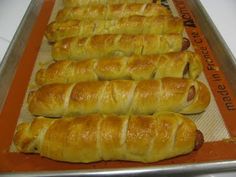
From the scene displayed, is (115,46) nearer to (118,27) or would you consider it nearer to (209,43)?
(118,27)

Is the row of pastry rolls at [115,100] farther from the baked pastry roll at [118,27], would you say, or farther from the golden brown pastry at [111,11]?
the golden brown pastry at [111,11]

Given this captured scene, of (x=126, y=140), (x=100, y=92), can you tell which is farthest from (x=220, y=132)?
(x=100, y=92)

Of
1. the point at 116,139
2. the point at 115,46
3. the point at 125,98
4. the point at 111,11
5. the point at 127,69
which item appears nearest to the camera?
the point at 116,139

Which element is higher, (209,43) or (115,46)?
(115,46)

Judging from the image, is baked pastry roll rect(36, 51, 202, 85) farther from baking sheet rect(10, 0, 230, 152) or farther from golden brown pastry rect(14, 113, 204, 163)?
golden brown pastry rect(14, 113, 204, 163)

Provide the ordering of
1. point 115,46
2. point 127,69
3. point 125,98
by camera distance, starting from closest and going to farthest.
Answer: point 125,98 < point 127,69 < point 115,46

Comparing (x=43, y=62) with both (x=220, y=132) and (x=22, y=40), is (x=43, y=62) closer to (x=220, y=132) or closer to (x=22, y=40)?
(x=22, y=40)

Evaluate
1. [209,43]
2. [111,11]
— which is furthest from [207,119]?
[111,11]
